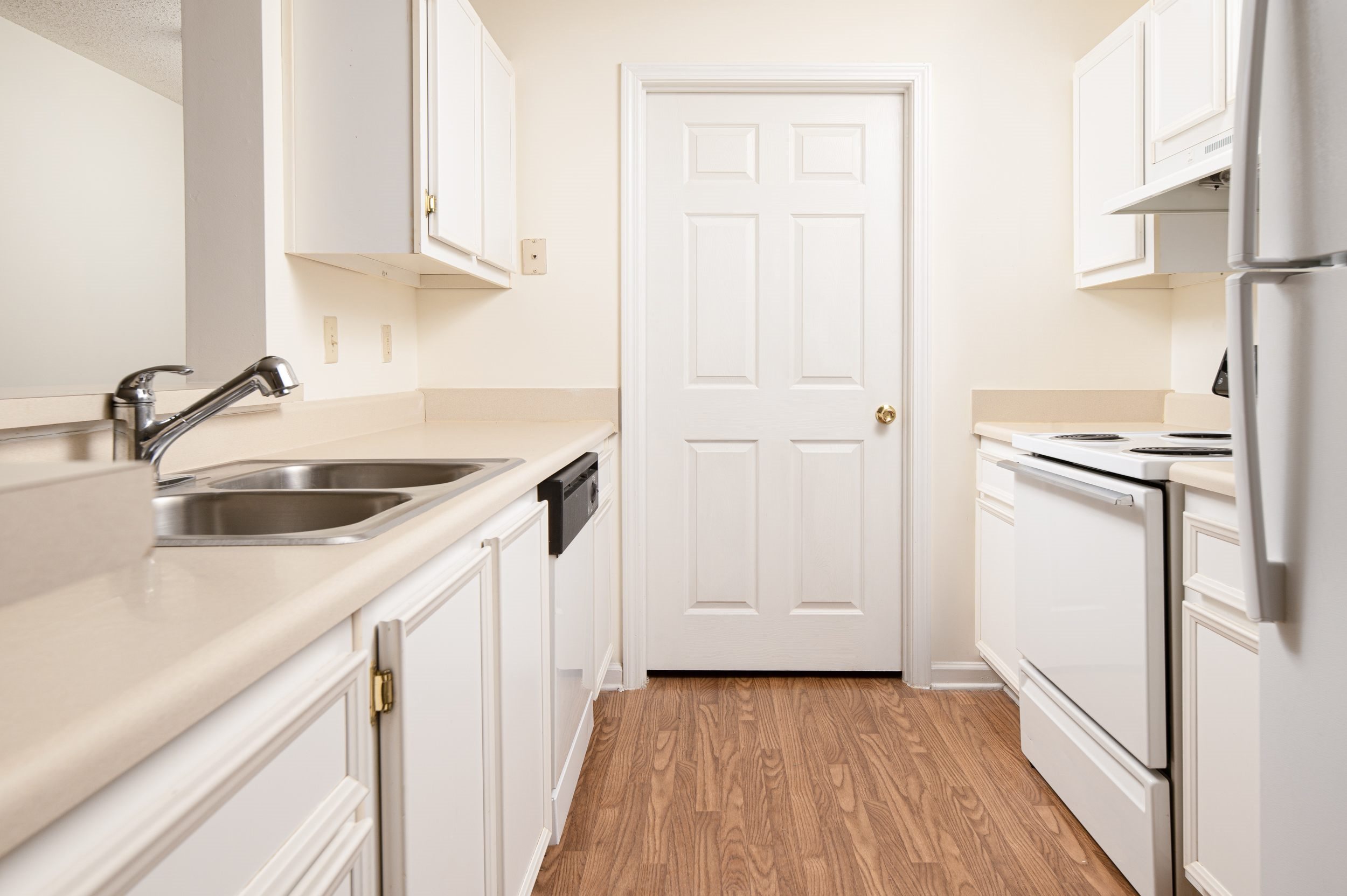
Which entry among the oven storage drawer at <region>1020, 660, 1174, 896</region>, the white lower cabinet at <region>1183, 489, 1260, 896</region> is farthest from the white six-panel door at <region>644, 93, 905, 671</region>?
the white lower cabinet at <region>1183, 489, 1260, 896</region>

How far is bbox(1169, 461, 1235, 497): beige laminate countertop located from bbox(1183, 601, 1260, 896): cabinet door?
22cm

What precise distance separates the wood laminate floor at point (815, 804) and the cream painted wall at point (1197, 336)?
1.21 metres

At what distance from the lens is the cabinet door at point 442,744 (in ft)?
2.85

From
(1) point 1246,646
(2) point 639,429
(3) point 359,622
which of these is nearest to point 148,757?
(3) point 359,622

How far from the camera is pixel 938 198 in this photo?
9.15ft

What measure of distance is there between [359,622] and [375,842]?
9.1 inches

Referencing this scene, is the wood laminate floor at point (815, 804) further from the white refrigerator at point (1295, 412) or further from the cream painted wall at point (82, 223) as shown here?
the cream painted wall at point (82, 223)

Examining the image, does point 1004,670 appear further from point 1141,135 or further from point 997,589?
point 1141,135

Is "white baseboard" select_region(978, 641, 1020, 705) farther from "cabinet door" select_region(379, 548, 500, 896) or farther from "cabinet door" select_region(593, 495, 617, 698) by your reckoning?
"cabinet door" select_region(379, 548, 500, 896)

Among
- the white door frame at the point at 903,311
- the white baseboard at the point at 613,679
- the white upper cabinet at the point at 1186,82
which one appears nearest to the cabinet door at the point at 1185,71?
the white upper cabinet at the point at 1186,82

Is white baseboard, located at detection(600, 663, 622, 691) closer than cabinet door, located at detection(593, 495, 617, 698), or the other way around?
cabinet door, located at detection(593, 495, 617, 698)

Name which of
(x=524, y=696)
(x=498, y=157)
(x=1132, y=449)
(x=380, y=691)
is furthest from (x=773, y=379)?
(x=380, y=691)

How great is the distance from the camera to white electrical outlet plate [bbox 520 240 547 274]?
2.82 m

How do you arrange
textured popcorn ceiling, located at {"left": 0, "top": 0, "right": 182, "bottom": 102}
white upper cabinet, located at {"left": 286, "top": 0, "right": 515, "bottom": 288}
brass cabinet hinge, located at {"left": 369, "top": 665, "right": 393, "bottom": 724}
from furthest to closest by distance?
white upper cabinet, located at {"left": 286, "top": 0, "right": 515, "bottom": 288} < textured popcorn ceiling, located at {"left": 0, "top": 0, "right": 182, "bottom": 102} < brass cabinet hinge, located at {"left": 369, "top": 665, "right": 393, "bottom": 724}
